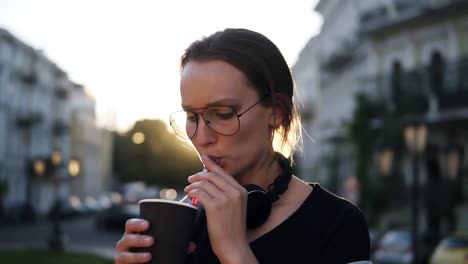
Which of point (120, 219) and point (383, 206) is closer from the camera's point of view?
point (383, 206)

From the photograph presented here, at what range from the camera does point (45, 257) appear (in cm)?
2248

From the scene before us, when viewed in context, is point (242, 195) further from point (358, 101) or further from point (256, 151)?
point (358, 101)

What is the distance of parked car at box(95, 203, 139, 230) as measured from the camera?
3830 cm

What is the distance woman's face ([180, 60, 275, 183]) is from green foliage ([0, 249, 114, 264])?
1875 centimetres

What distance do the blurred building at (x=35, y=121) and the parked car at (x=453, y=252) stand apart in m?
34.4

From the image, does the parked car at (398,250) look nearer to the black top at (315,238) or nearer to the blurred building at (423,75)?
the blurred building at (423,75)

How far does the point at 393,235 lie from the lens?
743 inches

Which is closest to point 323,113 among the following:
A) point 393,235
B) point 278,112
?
point 393,235

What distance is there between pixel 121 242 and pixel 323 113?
47.9 metres

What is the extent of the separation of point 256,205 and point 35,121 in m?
61.2

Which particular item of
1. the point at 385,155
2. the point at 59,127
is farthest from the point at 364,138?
the point at 59,127

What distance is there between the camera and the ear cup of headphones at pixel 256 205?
2014mm

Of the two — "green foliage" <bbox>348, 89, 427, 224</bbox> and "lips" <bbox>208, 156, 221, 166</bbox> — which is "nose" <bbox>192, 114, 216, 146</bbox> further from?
"green foliage" <bbox>348, 89, 427, 224</bbox>

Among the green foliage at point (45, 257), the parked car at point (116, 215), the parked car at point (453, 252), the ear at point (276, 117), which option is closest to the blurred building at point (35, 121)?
the parked car at point (116, 215)
